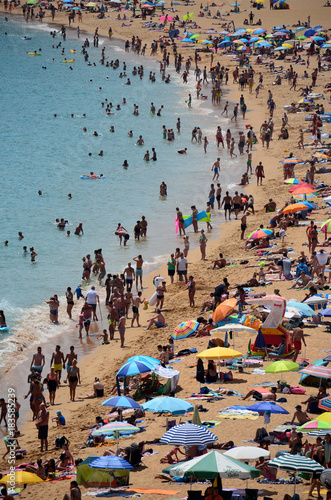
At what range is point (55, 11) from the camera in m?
72.2

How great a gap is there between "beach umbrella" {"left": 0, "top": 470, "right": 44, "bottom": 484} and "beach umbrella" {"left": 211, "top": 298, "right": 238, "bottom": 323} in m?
7.14

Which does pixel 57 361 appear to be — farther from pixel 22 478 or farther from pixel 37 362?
pixel 22 478

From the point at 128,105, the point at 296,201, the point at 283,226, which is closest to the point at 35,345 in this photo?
the point at 283,226

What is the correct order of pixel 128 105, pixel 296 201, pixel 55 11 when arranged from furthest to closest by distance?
pixel 55 11
pixel 128 105
pixel 296 201

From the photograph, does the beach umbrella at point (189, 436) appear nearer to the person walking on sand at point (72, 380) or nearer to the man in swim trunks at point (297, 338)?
the man in swim trunks at point (297, 338)

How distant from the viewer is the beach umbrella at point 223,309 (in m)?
17.7

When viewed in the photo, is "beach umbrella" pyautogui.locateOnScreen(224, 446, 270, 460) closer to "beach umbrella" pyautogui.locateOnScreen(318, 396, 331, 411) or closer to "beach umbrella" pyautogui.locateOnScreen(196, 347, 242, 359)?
"beach umbrella" pyautogui.locateOnScreen(318, 396, 331, 411)

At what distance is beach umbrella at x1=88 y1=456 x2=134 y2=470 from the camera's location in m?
10.9

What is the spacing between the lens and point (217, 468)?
31.2ft

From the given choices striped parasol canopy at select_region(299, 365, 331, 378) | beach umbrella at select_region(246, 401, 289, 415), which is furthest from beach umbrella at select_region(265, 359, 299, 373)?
beach umbrella at select_region(246, 401, 289, 415)

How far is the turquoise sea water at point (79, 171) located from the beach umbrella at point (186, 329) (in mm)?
3855

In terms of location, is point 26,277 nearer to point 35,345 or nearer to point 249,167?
point 35,345

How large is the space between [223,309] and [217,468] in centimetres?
837

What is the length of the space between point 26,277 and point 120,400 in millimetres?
12005
